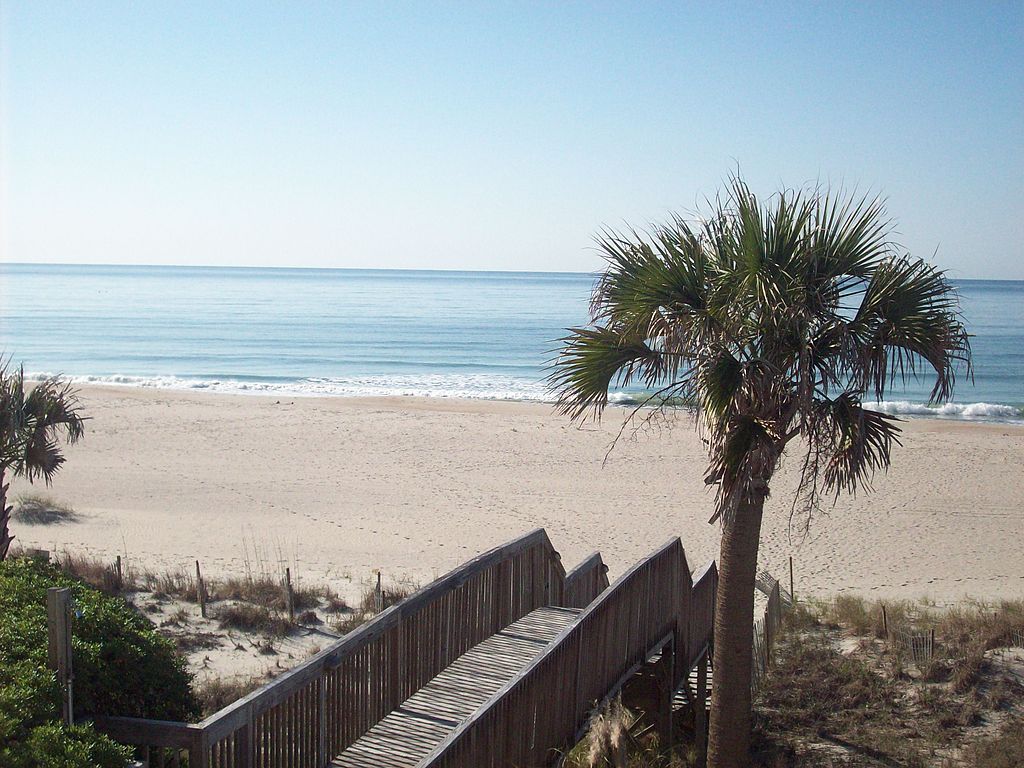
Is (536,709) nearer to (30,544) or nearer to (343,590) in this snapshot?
(343,590)

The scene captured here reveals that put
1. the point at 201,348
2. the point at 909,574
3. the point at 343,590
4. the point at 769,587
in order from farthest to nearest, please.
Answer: the point at 201,348
the point at 909,574
the point at 343,590
the point at 769,587

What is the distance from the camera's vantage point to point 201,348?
2466 inches

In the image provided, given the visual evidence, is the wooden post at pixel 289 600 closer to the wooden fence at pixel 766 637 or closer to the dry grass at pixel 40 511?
the wooden fence at pixel 766 637

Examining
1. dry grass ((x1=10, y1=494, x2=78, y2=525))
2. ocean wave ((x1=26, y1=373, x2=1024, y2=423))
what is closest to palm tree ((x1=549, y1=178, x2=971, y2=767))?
dry grass ((x1=10, y1=494, x2=78, y2=525))

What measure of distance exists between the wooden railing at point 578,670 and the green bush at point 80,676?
5.14ft

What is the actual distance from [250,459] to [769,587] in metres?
17.0

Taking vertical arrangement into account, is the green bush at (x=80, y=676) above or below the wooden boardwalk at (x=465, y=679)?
above

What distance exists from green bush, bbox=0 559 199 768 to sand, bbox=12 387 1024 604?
904 centimetres

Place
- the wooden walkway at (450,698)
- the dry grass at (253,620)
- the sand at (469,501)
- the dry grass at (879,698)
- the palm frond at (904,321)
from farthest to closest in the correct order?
the sand at (469,501), the dry grass at (253,620), the dry grass at (879,698), the palm frond at (904,321), the wooden walkway at (450,698)

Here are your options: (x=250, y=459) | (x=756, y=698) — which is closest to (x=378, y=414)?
(x=250, y=459)

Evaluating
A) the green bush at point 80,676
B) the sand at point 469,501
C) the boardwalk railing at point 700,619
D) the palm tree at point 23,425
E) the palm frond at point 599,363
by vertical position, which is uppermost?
the palm frond at point 599,363

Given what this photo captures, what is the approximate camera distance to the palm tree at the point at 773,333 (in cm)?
654

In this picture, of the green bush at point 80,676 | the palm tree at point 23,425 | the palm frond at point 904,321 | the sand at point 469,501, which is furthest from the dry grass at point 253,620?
the palm frond at point 904,321

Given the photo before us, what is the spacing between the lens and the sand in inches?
648
